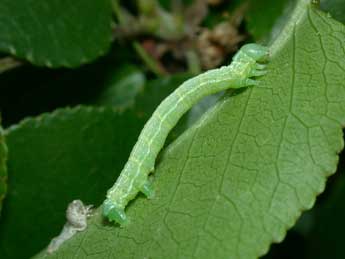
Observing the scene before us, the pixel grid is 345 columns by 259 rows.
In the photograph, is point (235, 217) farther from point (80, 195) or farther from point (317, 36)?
point (80, 195)

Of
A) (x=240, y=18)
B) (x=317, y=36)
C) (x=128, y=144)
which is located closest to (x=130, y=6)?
(x=240, y=18)

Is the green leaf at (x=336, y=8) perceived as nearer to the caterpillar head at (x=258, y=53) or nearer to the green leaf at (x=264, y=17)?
the caterpillar head at (x=258, y=53)

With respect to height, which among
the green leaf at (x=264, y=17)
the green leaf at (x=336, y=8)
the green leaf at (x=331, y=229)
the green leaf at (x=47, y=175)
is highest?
the green leaf at (x=336, y=8)

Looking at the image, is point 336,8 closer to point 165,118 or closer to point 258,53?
point 258,53

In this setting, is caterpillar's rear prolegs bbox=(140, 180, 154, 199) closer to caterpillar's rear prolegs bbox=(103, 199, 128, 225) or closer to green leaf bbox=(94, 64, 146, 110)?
caterpillar's rear prolegs bbox=(103, 199, 128, 225)

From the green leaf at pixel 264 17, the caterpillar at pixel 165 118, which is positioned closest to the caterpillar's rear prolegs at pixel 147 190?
the caterpillar at pixel 165 118
